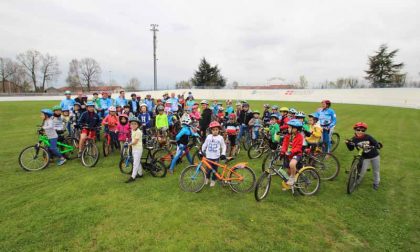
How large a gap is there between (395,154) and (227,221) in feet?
29.1

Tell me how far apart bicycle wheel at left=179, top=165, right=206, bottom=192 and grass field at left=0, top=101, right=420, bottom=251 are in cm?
23

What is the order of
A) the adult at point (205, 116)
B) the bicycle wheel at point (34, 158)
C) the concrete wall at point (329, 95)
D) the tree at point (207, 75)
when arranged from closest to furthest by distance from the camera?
the bicycle wheel at point (34, 158)
the adult at point (205, 116)
the concrete wall at point (329, 95)
the tree at point (207, 75)

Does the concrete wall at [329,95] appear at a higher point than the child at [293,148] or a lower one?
higher

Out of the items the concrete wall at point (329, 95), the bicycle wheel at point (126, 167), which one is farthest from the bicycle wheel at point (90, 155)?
the concrete wall at point (329, 95)

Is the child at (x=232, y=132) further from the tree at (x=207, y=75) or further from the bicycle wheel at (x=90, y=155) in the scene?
the tree at (x=207, y=75)

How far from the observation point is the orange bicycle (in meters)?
5.98

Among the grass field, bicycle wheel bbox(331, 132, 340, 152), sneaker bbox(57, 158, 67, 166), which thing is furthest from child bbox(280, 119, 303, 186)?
sneaker bbox(57, 158, 67, 166)

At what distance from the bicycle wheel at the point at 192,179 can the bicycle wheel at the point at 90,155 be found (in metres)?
3.71

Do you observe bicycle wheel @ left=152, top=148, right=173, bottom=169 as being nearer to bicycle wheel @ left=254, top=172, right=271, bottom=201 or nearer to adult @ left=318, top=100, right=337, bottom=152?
bicycle wheel @ left=254, top=172, right=271, bottom=201

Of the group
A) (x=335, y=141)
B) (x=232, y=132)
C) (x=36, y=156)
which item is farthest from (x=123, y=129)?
(x=335, y=141)

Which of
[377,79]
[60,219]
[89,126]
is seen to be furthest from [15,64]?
[377,79]

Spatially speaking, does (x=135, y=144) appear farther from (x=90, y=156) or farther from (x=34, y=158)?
(x=34, y=158)

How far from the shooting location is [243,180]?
599 centimetres

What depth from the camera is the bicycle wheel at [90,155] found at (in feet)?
26.3
